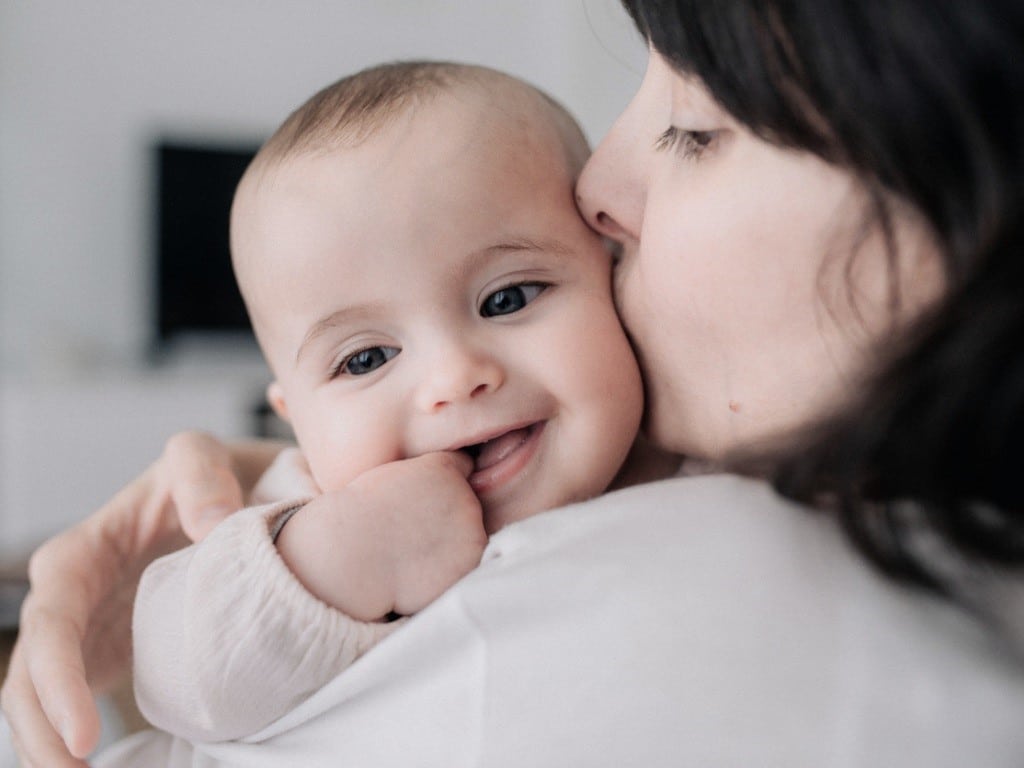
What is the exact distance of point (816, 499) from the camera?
64 centimetres

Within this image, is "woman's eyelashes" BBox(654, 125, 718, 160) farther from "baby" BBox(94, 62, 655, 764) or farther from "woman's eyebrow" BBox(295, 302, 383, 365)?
"woman's eyebrow" BBox(295, 302, 383, 365)

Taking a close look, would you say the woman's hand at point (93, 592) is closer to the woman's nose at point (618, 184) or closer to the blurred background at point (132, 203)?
the woman's nose at point (618, 184)

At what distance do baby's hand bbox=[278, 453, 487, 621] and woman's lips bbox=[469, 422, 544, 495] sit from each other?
0.05 metres

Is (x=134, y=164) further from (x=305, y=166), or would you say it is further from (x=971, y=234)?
(x=971, y=234)

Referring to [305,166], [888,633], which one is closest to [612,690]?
[888,633]

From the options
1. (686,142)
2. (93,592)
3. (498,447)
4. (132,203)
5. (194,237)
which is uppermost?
(686,142)

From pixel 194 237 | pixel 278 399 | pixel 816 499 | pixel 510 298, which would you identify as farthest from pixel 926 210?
pixel 194 237

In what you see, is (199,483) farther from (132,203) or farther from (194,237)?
(132,203)

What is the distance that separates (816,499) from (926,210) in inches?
7.6

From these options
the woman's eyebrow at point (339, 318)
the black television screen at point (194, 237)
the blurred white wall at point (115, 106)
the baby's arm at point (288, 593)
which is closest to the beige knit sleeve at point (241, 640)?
the baby's arm at point (288, 593)

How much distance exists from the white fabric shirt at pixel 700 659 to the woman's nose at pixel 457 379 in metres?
0.20

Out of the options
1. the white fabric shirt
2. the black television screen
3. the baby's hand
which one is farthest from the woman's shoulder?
the black television screen

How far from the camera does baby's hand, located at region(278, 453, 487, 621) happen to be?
741 mm

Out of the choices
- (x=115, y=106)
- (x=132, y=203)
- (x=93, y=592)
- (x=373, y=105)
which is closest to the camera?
(x=373, y=105)
